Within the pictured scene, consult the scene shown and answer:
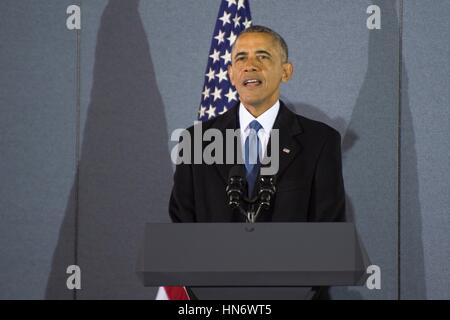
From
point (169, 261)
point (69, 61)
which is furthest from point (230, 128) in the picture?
point (169, 261)

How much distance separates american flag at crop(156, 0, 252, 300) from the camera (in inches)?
148

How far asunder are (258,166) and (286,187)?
0.17 metres

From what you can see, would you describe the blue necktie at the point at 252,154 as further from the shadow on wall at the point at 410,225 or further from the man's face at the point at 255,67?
the shadow on wall at the point at 410,225

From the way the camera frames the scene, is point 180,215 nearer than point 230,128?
Yes

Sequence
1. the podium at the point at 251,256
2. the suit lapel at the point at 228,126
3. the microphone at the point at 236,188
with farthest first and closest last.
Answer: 1. the suit lapel at the point at 228,126
2. the microphone at the point at 236,188
3. the podium at the point at 251,256

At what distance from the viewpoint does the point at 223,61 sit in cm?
386

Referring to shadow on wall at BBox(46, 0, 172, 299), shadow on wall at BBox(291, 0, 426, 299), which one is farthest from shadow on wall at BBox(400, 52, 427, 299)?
shadow on wall at BBox(46, 0, 172, 299)

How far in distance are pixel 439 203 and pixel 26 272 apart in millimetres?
2424

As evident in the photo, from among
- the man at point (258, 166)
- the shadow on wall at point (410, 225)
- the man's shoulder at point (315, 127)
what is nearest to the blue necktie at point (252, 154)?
the man at point (258, 166)

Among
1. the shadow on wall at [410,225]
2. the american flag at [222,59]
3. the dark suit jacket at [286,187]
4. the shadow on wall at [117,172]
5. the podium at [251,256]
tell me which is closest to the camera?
the podium at [251,256]

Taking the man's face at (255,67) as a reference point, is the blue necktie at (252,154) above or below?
below

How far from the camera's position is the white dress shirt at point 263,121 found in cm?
328
